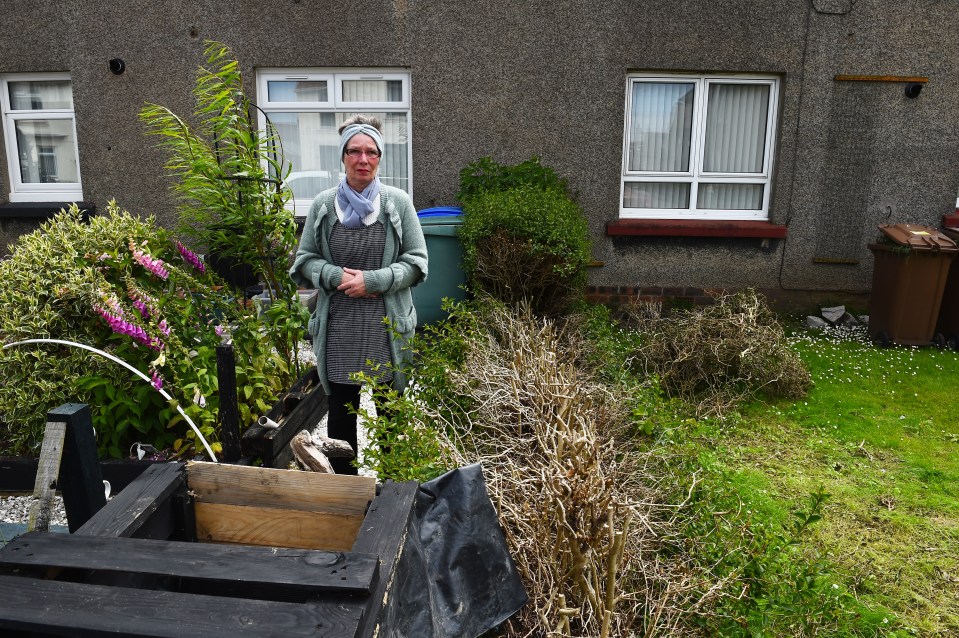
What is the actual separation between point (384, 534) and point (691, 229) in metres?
6.27

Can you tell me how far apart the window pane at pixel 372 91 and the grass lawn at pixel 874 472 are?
15.5 feet

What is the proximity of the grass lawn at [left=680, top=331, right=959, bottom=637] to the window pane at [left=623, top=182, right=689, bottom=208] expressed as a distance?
2358mm

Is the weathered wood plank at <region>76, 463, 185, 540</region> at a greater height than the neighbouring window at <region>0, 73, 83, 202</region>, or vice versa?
the neighbouring window at <region>0, 73, 83, 202</region>

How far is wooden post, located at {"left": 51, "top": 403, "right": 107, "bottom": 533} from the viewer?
76.4 inches

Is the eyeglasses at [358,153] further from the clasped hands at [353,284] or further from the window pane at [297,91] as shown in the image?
the window pane at [297,91]

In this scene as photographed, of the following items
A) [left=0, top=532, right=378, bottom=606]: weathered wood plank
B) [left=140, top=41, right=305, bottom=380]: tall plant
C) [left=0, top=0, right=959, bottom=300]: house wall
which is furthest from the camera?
[left=0, top=0, right=959, bottom=300]: house wall

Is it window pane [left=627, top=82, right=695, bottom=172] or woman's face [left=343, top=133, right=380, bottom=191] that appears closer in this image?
woman's face [left=343, top=133, right=380, bottom=191]

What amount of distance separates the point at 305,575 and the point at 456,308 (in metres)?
2.56

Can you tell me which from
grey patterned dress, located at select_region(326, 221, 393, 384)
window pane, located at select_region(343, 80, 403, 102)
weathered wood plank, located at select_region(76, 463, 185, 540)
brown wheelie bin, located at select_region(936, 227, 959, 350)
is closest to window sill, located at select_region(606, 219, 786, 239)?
brown wheelie bin, located at select_region(936, 227, 959, 350)

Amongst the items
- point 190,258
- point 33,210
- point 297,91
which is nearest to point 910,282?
point 190,258

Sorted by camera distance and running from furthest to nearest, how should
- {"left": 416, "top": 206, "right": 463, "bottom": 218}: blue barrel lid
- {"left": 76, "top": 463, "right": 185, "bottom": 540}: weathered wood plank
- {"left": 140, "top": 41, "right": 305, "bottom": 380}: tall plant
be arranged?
1. {"left": 416, "top": 206, "right": 463, "bottom": 218}: blue barrel lid
2. {"left": 140, "top": 41, "right": 305, "bottom": 380}: tall plant
3. {"left": 76, "top": 463, "right": 185, "bottom": 540}: weathered wood plank

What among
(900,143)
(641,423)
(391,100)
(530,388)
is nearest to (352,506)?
(530,388)

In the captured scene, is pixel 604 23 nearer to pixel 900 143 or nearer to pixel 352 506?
pixel 900 143

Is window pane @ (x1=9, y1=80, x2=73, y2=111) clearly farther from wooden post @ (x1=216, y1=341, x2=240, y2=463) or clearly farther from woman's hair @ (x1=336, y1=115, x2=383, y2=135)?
wooden post @ (x1=216, y1=341, x2=240, y2=463)
